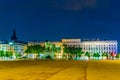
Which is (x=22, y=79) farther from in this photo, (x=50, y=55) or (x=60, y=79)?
(x=50, y=55)

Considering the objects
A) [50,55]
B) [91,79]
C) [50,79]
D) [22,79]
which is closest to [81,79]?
[91,79]

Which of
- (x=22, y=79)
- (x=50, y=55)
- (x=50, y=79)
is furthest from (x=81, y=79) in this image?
(x=50, y=55)

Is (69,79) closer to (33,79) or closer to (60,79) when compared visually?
(60,79)

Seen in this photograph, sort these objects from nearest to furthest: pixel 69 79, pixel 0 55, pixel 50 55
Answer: pixel 69 79 → pixel 50 55 → pixel 0 55

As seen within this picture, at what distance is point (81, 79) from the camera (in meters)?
22.3

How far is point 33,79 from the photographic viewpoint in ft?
68.3

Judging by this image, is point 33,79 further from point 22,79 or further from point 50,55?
point 50,55

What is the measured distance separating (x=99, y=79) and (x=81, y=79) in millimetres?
1201

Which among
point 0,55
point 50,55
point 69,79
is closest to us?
point 69,79

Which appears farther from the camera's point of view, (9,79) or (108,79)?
(108,79)

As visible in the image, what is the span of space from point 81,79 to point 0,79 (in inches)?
203

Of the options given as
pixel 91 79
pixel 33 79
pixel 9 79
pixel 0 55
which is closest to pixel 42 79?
pixel 33 79

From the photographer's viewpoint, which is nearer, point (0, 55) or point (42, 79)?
point (42, 79)

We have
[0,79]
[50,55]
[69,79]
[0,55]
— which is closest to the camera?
[0,79]
